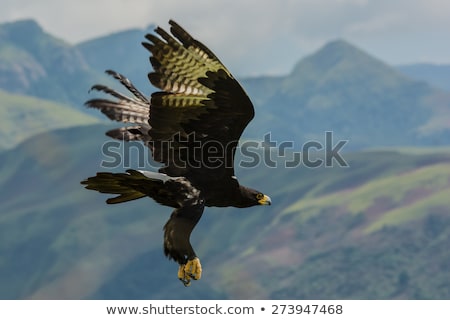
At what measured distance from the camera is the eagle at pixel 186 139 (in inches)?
561

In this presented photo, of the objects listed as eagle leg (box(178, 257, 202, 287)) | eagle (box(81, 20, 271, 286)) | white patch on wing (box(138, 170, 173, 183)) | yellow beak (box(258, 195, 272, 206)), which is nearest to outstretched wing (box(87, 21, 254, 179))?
eagle (box(81, 20, 271, 286))

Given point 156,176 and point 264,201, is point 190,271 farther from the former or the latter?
point 264,201

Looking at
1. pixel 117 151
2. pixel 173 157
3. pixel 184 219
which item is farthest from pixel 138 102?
pixel 184 219

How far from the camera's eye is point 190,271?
13.6m

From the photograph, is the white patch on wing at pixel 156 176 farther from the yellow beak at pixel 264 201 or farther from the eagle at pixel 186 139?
the yellow beak at pixel 264 201

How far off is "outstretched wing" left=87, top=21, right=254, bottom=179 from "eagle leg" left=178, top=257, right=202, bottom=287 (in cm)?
181

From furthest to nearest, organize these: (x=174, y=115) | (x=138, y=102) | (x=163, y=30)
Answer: (x=138, y=102), (x=174, y=115), (x=163, y=30)

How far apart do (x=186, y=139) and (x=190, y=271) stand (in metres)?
2.30

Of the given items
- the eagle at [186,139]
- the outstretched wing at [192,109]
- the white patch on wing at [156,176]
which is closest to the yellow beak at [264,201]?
the eagle at [186,139]

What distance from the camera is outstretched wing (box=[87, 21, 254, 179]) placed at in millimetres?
14383

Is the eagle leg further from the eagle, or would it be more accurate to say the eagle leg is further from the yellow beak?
the yellow beak

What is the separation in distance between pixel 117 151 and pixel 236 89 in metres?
4.41
